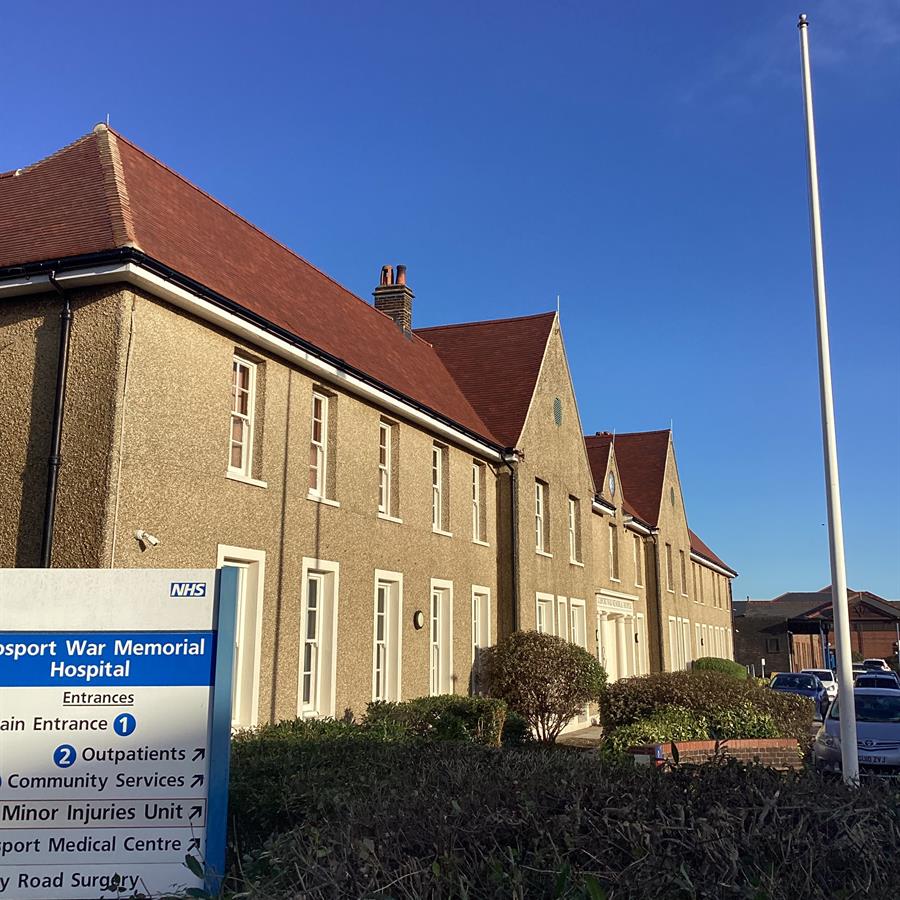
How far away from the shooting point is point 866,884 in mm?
3406

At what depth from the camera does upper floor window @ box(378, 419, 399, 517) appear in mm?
16625

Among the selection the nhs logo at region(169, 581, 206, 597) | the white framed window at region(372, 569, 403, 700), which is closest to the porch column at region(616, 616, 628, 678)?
the white framed window at region(372, 569, 403, 700)

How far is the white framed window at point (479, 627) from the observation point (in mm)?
19359

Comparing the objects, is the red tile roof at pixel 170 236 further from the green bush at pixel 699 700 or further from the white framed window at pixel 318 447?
Answer: the green bush at pixel 699 700

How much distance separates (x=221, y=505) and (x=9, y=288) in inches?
140

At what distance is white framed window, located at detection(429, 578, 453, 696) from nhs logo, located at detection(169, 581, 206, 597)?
11805mm

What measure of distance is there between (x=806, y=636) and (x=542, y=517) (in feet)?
198

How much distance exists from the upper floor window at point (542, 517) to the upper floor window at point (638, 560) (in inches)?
439

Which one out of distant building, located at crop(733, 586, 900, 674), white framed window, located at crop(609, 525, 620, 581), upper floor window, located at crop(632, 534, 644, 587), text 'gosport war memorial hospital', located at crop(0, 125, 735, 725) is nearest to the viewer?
text 'gosport war memorial hospital', located at crop(0, 125, 735, 725)

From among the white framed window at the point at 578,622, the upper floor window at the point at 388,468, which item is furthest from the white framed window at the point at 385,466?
the white framed window at the point at 578,622

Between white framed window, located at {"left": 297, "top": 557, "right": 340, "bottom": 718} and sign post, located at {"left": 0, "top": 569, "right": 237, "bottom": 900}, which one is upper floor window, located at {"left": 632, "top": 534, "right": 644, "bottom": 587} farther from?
sign post, located at {"left": 0, "top": 569, "right": 237, "bottom": 900}

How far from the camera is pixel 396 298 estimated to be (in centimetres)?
2319

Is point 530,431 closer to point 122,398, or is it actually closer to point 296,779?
point 122,398

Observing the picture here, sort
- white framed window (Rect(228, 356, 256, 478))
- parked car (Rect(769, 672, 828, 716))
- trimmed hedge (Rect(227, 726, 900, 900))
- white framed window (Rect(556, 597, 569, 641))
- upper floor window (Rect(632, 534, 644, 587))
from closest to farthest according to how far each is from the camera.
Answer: trimmed hedge (Rect(227, 726, 900, 900))
white framed window (Rect(228, 356, 256, 478))
white framed window (Rect(556, 597, 569, 641))
parked car (Rect(769, 672, 828, 716))
upper floor window (Rect(632, 534, 644, 587))
